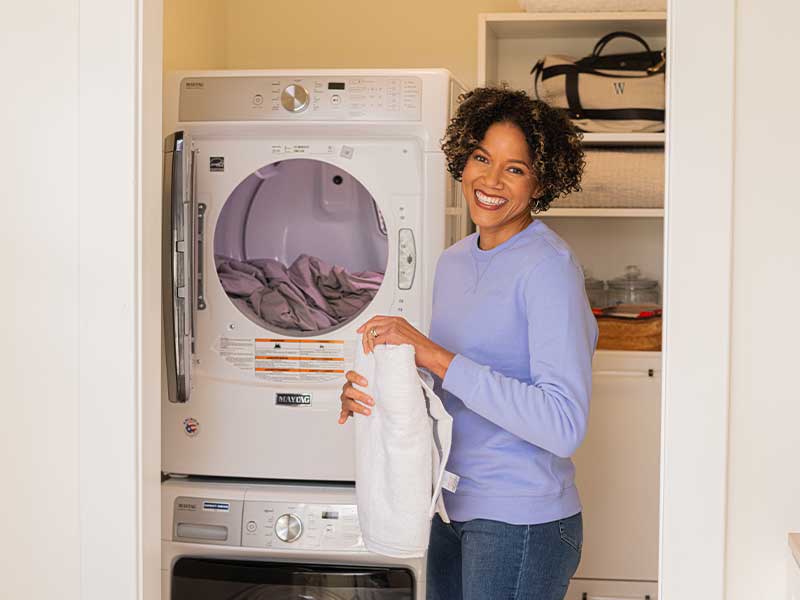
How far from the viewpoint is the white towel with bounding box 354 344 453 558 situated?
5.73ft

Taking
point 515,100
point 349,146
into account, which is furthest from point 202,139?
point 515,100

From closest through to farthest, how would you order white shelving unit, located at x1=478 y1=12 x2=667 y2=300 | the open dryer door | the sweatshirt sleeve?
the sweatshirt sleeve → the open dryer door → white shelving unit, located at x1=478 y1=12 x2=667 y2=300

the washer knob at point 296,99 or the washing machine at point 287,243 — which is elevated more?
the washer knob at point 296,99

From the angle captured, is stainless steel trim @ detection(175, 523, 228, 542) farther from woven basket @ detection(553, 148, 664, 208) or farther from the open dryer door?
woven basket @ detection(553, 148, 664, 208)

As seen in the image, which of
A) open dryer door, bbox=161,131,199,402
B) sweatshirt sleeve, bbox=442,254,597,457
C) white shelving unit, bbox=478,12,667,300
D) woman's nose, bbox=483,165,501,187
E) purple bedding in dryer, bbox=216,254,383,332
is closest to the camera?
sweatshirt sleeve, bbox=442,254,597,457

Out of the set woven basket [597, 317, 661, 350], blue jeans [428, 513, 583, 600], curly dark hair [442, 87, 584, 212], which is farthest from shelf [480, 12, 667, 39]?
blue jeans [428, 513, 583, 600]

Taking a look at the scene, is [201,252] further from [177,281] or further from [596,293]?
[596,293]

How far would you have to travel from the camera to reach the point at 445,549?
1872 millimetres

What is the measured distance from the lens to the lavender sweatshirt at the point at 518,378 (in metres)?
1.65

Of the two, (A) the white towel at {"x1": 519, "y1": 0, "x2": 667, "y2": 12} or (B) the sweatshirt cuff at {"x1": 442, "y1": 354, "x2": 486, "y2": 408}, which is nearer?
(B) the sweatshirt cuff at {"x1": 442, "y1": 354, "x2": 486, "y2": 408}
